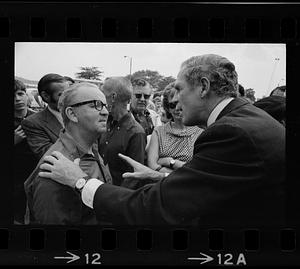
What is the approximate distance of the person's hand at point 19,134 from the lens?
4660 millimetres

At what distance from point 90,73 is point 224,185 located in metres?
1.20

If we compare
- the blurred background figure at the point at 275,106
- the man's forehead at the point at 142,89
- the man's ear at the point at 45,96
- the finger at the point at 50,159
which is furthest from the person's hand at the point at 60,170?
the blurred background figure at the point at 275,106

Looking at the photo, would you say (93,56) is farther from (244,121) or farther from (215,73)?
(244,121)

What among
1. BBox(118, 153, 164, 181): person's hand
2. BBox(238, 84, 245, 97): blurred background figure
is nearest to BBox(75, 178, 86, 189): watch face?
BBox(118, 153, 164, 181): person's hand

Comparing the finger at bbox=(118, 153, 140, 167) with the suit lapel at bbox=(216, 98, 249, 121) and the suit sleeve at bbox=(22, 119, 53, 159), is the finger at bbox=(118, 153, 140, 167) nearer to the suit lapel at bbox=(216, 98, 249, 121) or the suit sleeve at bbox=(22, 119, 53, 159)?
the suit sleeve at bbox=(22, 119, 53, 159)

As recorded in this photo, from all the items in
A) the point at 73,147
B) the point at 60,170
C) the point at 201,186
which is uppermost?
the point at 73,147

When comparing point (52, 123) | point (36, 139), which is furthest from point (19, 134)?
point (52, 123)

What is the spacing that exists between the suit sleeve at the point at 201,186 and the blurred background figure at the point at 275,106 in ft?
0.93

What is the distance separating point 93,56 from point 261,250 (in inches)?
70.6

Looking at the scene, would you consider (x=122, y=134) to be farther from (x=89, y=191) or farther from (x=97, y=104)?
(x=89, y=191)

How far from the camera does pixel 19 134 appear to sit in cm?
467

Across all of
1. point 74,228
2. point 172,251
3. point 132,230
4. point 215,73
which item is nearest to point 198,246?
point 172,251
